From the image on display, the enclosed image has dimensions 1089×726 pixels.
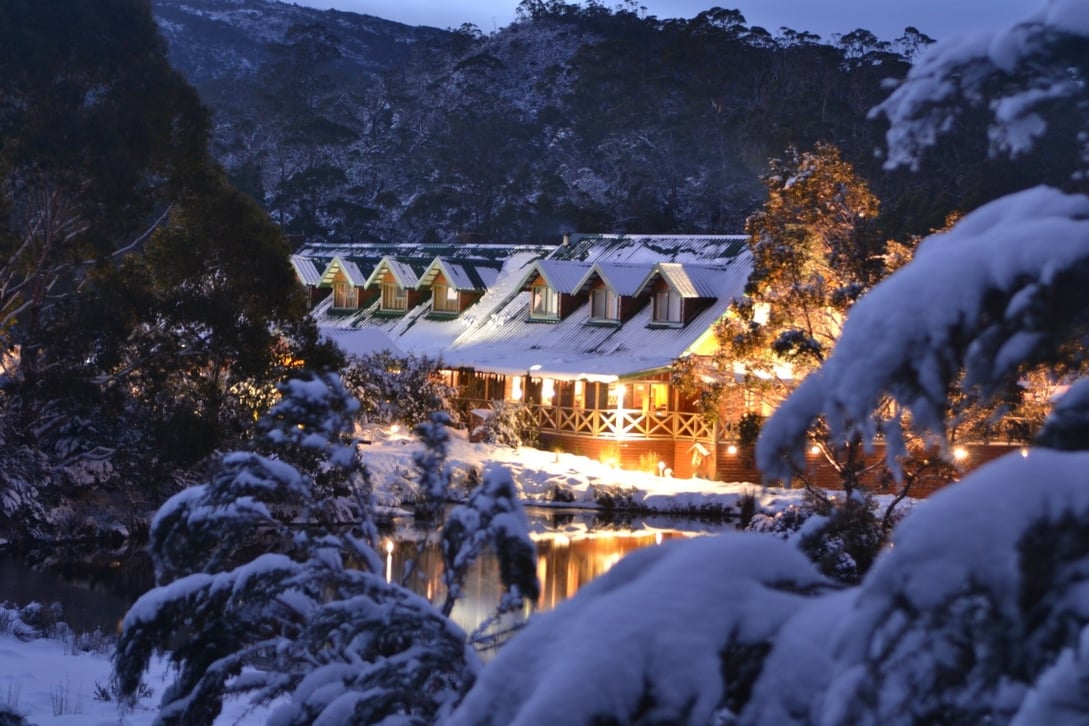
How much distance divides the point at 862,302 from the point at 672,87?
261 ft

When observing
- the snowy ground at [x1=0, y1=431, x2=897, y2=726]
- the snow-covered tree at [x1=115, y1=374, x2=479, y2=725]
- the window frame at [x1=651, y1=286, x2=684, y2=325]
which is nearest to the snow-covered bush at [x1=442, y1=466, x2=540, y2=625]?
the snow-covered tree at [x1=115, y1=374, x2=479, y2=725]

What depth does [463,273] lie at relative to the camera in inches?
1540

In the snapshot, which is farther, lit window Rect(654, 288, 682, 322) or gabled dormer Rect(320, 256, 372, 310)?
gabled dormer Rect(320, 256, 372, 310)

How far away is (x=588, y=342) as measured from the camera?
33.0m

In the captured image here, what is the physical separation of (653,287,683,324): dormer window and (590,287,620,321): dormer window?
4.47 ft

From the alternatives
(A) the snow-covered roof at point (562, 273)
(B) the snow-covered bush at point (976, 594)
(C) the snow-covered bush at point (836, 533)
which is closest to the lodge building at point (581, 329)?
(A) the snow-covered roof at point (562, 273)

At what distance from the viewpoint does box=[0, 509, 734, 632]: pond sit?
17.0m

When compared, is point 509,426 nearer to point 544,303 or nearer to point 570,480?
point 570,480

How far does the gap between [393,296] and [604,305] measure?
31.6ft

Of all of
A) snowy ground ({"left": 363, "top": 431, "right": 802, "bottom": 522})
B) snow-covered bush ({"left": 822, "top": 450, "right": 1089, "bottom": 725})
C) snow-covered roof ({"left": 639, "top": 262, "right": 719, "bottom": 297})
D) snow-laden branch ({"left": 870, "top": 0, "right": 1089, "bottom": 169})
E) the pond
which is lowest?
the pond

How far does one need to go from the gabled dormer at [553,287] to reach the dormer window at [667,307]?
2.73 m

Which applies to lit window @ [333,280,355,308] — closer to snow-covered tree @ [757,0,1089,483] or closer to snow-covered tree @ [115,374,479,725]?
snow-covered tree @ [115,374,479,725]

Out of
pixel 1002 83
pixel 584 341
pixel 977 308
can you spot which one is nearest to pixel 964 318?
pixel 977 308

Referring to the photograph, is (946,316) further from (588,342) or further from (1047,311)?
(588,342)
